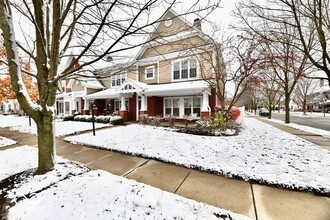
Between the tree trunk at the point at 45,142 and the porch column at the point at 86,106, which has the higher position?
the porch column at the point at 86,106

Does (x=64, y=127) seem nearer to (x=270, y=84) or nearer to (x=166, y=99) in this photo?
(x=166, y=99)

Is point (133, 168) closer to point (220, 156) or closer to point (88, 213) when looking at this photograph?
point (88, 213)

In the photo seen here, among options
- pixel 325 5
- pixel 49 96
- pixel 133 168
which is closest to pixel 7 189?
pixel 49 96

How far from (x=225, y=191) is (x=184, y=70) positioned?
453 inches

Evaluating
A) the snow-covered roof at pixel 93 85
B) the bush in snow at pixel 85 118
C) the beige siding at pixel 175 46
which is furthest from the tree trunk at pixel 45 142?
the snow-covered roof at pixel 93 85

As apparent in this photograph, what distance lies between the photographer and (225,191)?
3135 mm

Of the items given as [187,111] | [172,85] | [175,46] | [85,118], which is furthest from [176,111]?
[85,118]

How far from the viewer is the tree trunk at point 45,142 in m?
3.62

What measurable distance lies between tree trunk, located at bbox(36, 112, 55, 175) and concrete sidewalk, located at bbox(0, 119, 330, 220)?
1074mm

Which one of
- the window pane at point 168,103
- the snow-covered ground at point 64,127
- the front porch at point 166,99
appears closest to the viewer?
the snow-covered ground at point 64,127

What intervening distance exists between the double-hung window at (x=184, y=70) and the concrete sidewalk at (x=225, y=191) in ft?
32.6

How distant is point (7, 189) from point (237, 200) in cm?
467

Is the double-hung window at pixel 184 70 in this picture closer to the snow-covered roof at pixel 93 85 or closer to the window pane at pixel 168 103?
the window pane at pixel 168 103

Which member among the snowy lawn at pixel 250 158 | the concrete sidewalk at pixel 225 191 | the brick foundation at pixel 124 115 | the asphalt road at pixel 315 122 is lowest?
the concrete sidewalk at pixel 225 191
